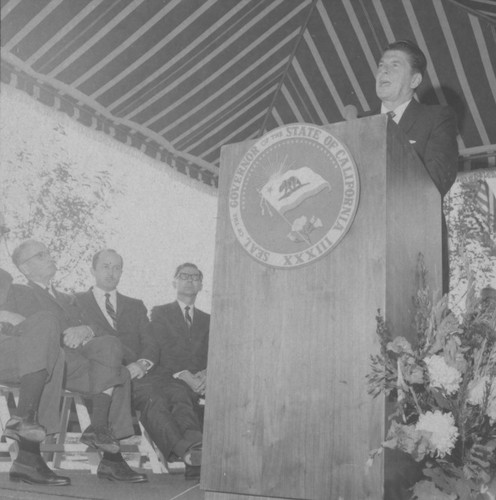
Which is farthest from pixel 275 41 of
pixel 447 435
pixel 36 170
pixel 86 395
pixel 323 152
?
pixel 447 435

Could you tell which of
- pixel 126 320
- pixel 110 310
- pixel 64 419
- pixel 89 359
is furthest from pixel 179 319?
pixel 64 419

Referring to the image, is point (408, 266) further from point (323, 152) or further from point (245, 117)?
point (245, 117)

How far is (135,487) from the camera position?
2559 mm

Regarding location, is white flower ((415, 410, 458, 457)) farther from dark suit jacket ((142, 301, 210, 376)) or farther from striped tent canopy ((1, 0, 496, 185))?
dark suit jacket ((142, 301, 210, 376))

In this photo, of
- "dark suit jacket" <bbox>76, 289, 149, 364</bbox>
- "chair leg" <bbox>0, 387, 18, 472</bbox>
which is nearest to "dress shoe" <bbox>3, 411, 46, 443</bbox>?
"chair leg" <bbox>0, 387, 18, 472</bbox>

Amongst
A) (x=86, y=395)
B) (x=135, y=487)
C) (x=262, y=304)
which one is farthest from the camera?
(x=86, y=395)

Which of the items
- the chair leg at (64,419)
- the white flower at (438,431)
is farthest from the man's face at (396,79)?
the chair leg at (64,419)

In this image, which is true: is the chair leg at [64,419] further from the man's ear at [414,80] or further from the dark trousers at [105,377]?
the man's ear at [414,80]

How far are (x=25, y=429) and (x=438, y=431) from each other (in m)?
1.70

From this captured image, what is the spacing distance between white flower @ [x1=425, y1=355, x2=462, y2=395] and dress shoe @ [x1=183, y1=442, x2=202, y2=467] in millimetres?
A: 1733

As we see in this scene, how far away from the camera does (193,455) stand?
3.10m

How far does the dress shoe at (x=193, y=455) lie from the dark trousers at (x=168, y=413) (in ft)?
0.12

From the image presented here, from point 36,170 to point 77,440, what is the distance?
138cm

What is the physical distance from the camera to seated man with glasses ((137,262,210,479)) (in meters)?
3.28
